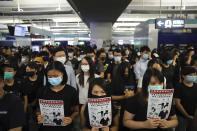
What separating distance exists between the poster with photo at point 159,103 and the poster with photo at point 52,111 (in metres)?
0.97

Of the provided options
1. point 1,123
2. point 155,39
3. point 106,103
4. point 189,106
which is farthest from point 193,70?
point 155,39

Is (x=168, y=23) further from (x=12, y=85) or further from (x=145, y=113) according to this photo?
(x=12, y=85)

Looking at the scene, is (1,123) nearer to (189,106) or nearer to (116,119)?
(116,119)

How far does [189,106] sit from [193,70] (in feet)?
1.93

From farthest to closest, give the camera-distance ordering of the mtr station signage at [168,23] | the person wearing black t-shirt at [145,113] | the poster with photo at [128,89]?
the mtr station signage at [168,23]
the poster with photo at [128,89]
the person wearing black t-shirt at [145,113]

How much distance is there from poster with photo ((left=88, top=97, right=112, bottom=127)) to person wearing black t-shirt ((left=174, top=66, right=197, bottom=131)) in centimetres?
150

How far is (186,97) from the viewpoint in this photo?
2.71 metres

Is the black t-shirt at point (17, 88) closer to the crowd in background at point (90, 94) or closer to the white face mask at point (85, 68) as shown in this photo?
the crowd in background at point (90, 94)

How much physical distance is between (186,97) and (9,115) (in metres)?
2.49

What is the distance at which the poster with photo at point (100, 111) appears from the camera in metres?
1.77

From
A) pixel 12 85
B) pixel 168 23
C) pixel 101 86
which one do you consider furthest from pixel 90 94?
pixel 168 23

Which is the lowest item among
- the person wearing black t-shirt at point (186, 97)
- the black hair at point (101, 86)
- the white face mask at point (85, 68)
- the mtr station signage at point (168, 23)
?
the person wearing black t-shirt at point (186, 97)

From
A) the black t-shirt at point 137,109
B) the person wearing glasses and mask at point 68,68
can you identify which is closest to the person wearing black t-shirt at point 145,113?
the black t-shirt at point 137,109

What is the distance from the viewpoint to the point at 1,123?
172cm
